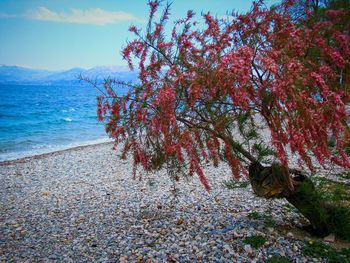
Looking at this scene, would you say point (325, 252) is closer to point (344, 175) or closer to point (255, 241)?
point (255, 241)

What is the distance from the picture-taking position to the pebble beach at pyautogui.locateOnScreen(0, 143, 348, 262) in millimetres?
6000

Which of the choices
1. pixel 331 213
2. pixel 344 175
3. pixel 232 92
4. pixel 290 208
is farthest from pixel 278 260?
pixel 344 175

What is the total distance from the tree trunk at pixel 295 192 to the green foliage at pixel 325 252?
0.44 metres

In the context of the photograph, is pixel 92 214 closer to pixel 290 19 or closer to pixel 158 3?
pixel 158 3

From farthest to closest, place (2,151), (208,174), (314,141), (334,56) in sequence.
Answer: (2,151), (208,174), (334,56), (314,141)

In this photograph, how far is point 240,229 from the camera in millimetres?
6648

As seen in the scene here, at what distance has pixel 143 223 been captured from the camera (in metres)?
7.68

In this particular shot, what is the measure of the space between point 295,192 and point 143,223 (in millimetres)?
3652

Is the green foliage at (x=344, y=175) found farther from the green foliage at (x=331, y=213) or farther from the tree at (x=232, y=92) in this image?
the tree at (x=232, y=92)

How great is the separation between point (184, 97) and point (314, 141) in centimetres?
173

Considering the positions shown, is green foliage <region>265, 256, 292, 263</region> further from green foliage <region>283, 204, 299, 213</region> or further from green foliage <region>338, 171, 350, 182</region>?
green foliage <region>338, 171, 350, 182</region>

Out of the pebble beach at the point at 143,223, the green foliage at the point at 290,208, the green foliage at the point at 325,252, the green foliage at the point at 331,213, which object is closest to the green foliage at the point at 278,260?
the pebble beach at the point at 143,223

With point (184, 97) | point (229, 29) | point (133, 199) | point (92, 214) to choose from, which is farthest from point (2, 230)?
point (229, 29)

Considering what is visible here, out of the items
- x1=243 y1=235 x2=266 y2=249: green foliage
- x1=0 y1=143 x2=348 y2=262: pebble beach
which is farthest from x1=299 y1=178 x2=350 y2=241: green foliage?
x1=243 y1=235 x2=266 y2=249: green foliage
